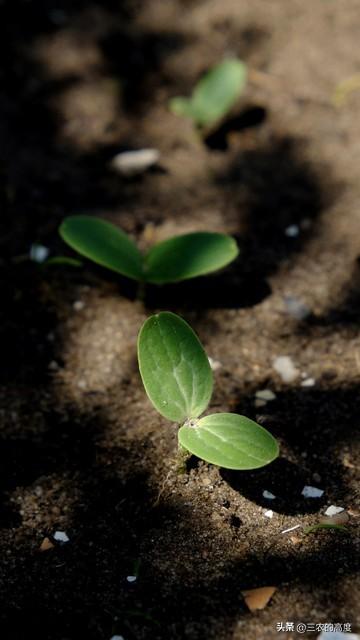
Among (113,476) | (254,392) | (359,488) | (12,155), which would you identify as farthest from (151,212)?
(359,488)

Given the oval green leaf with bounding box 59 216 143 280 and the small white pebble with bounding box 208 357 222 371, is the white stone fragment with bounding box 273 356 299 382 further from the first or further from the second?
the oval green leaf with bounding box 59 216 143 280

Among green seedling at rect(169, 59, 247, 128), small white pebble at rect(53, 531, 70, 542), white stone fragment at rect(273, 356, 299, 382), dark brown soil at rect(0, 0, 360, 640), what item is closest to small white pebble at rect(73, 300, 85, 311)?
dark brown soil at rect(0, 0, 360, 640)

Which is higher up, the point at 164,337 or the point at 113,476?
the point at 164,337

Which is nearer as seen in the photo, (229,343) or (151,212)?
(229,343)

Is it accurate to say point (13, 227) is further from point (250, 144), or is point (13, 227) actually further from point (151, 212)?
point (250, 144)

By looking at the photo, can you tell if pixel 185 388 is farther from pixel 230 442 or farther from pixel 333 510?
pixel 333 510

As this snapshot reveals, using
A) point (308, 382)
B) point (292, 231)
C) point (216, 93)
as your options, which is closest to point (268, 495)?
point (308, 382)
